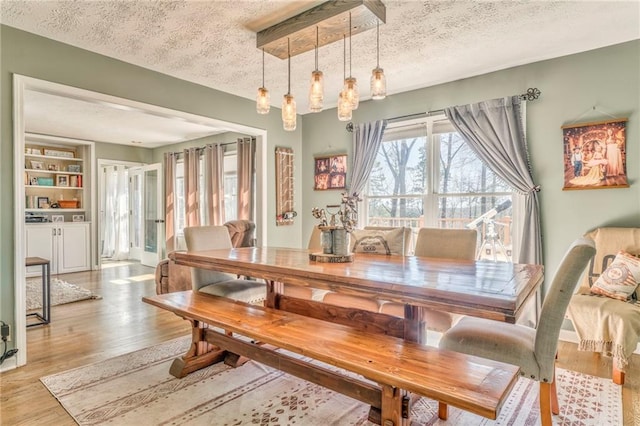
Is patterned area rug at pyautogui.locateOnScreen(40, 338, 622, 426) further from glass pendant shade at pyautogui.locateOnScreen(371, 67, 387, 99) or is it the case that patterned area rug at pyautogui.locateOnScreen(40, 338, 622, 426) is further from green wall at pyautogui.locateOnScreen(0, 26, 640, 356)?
glass pendant shade at pyautogui.locateOnScreen(371, 67, 387, 99)

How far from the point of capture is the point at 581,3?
2.43 metres

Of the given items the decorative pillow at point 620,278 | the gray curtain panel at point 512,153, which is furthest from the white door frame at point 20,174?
the decorative pillow at point 620,278

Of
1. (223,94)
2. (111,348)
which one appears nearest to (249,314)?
(111,348)

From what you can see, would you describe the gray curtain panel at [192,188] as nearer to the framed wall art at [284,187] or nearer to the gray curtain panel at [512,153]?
the framed wall art at [284,187]

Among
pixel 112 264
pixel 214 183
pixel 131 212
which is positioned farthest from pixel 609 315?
pixel 131 212

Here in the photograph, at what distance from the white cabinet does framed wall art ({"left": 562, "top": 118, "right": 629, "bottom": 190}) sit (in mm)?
7424

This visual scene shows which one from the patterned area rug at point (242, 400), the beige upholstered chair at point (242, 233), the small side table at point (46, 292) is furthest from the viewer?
the beige upholstered chair at point (242, 233)

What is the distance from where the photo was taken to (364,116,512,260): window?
3.70m

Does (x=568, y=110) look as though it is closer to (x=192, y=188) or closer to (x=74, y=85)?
(x=74, y=85)

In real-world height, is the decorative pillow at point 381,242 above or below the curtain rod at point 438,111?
below

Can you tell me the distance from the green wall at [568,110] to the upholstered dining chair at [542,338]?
5.61 feet

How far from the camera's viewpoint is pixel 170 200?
7035 millimetres

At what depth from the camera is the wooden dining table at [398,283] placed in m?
1.44

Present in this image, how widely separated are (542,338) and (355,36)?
2477 mm
